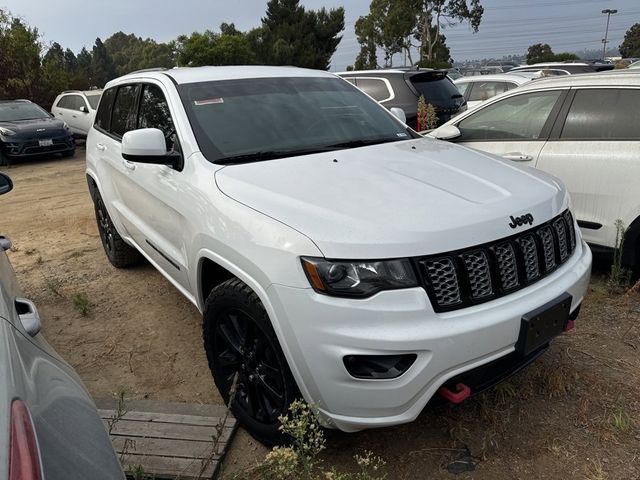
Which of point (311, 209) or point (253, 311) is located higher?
point (311, 209)

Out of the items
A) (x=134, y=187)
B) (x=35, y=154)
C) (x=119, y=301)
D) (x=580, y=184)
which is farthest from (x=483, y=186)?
(x=35, y=154)

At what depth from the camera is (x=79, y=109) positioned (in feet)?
48.3

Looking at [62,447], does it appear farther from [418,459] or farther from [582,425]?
[582,425]

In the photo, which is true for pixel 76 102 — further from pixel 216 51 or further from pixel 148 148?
pixel 216 51

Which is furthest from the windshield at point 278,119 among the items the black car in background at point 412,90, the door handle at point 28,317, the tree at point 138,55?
the tree at point 138,55

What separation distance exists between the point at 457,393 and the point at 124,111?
3.36m

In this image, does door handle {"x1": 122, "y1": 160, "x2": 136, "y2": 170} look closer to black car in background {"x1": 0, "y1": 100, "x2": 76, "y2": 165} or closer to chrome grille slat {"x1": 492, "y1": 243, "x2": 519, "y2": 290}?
chrome grille slat {"x1": 492, "y1": 243, "x2": 519, "y2": 290}

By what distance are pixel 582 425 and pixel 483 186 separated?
1.28 metres

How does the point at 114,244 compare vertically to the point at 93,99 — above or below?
below

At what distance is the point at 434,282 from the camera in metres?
2.02

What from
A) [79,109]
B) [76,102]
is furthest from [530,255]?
[76,102]

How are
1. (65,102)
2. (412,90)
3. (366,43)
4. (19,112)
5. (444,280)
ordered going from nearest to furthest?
(444,280) < (412,90) < (19,112) < (65,102) < (366,43)

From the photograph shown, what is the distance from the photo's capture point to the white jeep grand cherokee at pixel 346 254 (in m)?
1.97

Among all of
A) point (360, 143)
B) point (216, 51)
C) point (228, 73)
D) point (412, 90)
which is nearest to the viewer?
point (360, 143)
